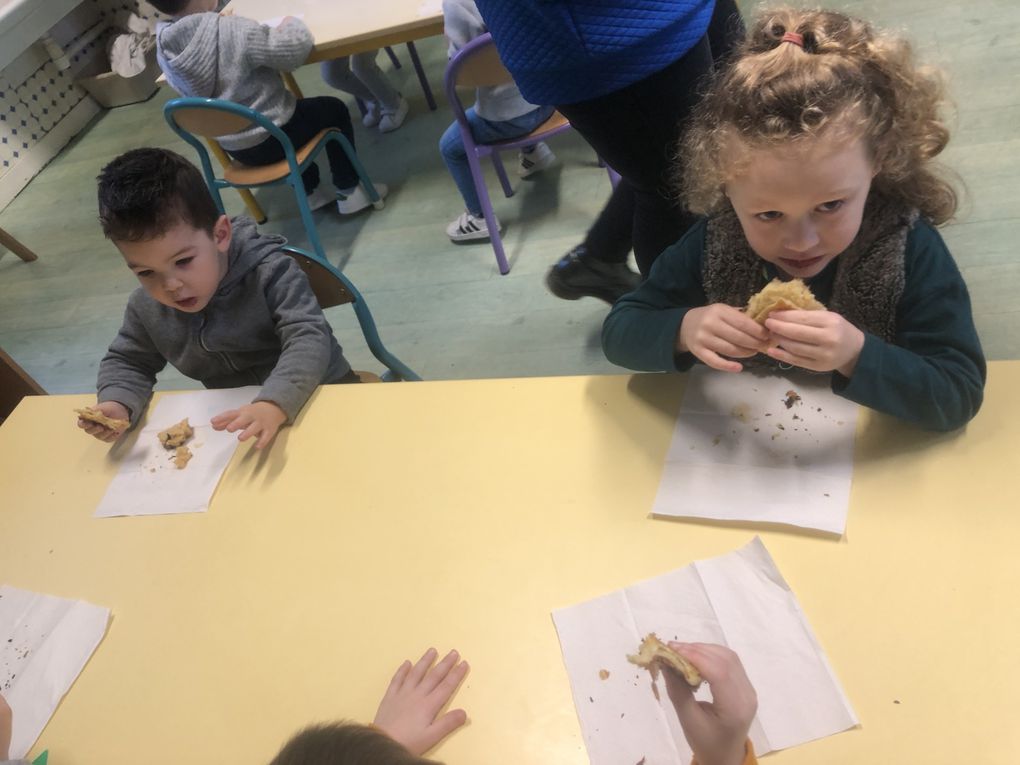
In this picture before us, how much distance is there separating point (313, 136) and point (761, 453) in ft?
8.18

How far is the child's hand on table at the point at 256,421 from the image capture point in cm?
123

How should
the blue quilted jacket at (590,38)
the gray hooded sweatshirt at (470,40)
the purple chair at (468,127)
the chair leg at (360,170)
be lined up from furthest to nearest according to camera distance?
the chair leg at (360,170) → the gray hooded sweatshirt at (470,40) → the purple chair at (468,127) → the blue quilted jacket at (590,38)

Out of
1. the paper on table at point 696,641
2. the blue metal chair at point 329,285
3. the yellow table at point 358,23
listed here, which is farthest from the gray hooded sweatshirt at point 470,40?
the paper on table at point 696,641

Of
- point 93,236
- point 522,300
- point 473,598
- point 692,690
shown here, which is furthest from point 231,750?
point 93,236

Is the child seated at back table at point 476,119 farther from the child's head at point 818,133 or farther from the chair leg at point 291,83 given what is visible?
the child's head at point 818,133

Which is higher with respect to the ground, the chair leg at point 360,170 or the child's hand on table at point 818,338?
the child's hand on table at point 818,338

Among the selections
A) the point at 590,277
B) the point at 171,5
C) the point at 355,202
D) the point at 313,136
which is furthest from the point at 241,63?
the point at 590,277

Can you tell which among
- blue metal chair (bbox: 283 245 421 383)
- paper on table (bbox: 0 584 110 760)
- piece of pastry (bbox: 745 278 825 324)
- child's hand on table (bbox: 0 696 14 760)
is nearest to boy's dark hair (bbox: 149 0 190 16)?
blue metal chair (bbox: 283 245 421 383)

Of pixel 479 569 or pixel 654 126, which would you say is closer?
pixel 479 569

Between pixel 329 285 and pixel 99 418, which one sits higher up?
pixel 99 418

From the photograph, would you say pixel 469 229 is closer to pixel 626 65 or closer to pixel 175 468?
pixel 626 65

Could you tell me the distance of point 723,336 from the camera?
3.14 feet

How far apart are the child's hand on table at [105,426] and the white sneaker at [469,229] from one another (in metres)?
1.68

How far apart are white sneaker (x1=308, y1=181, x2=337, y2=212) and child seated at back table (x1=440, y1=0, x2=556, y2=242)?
803mm
